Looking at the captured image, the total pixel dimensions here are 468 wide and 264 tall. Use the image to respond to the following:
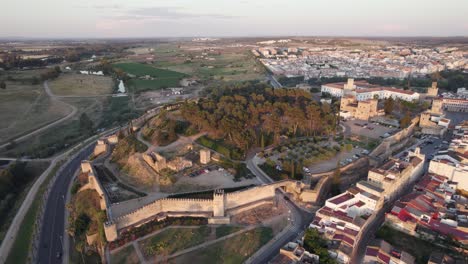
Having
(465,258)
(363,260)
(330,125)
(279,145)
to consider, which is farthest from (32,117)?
(465,258)

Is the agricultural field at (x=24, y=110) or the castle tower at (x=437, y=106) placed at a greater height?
the castle tower at (x=437, y=106)

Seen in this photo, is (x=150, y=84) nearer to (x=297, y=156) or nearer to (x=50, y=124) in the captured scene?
(x=50, y=124)

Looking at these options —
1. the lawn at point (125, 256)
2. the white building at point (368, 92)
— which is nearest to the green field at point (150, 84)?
the white building at point (368, 92)

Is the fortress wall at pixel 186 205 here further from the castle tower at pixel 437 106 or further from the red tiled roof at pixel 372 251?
the castle tower at pixel 437 106

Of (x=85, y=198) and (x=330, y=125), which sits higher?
(x=330, y=125)

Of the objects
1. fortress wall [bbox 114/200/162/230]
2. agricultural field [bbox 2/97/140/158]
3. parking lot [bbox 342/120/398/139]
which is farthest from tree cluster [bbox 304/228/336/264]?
agricultural field [bbox 2/97/140/158]

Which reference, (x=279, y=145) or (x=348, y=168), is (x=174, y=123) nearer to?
(x=279, y=145)

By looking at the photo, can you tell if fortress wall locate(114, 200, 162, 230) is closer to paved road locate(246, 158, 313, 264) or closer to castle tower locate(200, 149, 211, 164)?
castle tower locate(200, 149, 211, 164)
